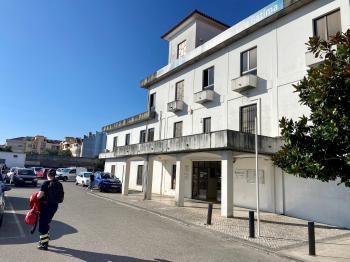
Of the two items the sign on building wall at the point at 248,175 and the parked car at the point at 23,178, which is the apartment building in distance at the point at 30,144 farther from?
the sign on building wall at the point at 248,175

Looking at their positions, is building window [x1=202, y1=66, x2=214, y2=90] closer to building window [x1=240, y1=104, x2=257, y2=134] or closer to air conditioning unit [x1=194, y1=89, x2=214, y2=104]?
air conditioning unit [x1=194, y1=89, x2=214, y2=104]

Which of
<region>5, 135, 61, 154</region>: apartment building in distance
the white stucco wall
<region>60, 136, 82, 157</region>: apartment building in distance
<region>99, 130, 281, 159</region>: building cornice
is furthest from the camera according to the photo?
<region>5, 135, 61, 154</region>: apartment building in distance

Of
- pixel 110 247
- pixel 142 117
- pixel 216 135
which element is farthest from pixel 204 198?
pixel 110 247

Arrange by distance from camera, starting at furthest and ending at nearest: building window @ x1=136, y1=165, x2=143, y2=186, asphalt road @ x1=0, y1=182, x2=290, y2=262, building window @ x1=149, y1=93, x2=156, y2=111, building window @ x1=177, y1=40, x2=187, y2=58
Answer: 1. building window @ x1=136, y1=165, x2=143, y2=186
2. building window @ x1=149, y1=93, x2=156, y2=111
3. building window @ x1=177, y1=40, x2=187, y2=58
4. asphalt road @ x1=0, y1=182, x2=290, y2=262

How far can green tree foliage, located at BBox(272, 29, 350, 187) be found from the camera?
6.29 meters

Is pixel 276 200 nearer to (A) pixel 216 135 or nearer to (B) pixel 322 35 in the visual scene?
(A) pixel 216 135

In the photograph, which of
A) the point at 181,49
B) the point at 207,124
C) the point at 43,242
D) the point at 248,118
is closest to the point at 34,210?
the point at 43,242

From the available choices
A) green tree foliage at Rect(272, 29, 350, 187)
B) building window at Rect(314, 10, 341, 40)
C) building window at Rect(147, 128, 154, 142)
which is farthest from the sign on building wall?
building window at Rect(147, 128, 154, 142)

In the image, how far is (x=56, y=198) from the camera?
23.5 feet

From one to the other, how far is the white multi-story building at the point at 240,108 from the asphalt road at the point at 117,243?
4650mm

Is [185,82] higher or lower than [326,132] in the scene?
higher

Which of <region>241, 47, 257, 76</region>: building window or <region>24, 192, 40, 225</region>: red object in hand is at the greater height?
<region>241, 47, 257, 76</region>: building window

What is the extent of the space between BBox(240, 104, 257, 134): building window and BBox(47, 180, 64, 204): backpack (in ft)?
41.1

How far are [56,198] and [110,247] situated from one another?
74.1 inches
